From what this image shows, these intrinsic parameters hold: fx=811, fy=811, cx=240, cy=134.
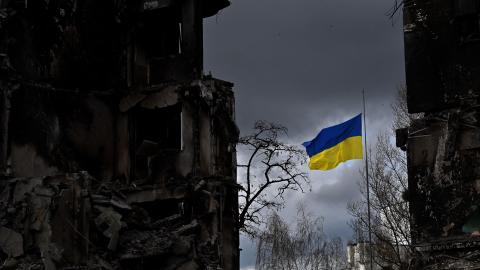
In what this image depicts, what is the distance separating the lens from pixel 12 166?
21.5 metres

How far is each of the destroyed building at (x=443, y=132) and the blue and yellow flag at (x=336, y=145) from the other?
4027 millimetres

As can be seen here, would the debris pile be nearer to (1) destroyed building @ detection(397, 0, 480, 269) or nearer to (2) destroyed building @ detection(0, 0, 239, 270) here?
(2) destroyed building @ detection(0, 0, 239, 270)

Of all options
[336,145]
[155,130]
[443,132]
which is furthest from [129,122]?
[443,132]

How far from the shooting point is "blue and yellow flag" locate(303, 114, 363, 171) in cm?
2195

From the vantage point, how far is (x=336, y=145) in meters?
22.1

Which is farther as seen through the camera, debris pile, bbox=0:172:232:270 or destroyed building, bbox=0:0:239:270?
destroyed building, bbox=0:0:239:270

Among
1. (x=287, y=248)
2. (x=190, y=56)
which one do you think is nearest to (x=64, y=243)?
(x=190, y=56)

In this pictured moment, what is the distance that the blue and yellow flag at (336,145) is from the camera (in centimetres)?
2195

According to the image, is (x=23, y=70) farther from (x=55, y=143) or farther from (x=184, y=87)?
(x=184, y=87)

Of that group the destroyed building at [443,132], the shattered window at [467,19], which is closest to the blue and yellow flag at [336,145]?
the destroyed building at [443,132]

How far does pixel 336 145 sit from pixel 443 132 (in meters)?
5.28

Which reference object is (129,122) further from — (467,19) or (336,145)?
(467,19)

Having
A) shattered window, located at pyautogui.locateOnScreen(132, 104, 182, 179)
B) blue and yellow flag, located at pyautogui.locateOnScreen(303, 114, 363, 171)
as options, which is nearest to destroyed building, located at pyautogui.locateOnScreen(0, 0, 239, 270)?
shattered window, located at pyautogui.locateOnScreen(132, 104, 182, 179)

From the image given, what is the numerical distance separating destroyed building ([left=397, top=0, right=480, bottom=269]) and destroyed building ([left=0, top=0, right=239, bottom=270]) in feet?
19.9
